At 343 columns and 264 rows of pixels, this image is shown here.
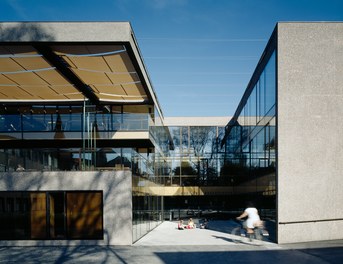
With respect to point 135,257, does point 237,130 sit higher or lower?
higher

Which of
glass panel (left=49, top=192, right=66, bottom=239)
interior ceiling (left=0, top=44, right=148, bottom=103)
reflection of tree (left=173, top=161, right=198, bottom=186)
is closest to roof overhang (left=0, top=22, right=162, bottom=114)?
interior ceiling (left=0, top=44, right=148, bottom=103)

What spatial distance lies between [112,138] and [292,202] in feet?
37.7

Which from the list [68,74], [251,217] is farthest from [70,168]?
[251,217]

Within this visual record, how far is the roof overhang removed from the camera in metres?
13.2

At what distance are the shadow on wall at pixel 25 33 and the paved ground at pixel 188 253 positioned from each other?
7275 millimetres

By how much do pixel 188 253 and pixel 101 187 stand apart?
14.0ft

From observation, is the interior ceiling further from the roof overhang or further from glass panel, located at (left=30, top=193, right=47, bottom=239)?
glass panel, located at (left=30, top=193, right=47, bottom=239)

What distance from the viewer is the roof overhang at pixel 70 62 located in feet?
43.2

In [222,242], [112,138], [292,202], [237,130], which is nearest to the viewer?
[292,202]

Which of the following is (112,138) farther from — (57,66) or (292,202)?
(292,202)

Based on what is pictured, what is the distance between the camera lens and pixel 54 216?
575 inches

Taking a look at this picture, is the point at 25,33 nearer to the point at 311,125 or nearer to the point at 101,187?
the point at 101,187

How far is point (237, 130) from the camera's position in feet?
92.3

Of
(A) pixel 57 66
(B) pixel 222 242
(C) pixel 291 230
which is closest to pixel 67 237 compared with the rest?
(B) pixel 222 242
